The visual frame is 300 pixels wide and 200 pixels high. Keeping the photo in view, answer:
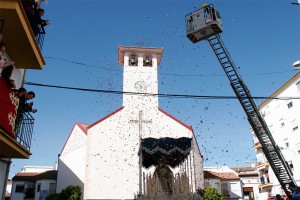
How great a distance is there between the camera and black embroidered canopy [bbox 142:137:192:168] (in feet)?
61.5

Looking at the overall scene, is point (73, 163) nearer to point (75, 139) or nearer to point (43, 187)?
point (75, 139)

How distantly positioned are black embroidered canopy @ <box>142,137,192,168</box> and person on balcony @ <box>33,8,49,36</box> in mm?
10039

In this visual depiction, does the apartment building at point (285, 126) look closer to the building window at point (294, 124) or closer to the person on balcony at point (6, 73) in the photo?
the building window at point (294, 124)

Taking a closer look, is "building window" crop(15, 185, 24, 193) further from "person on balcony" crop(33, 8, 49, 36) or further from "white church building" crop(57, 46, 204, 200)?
"person on balcony" crop(33, 8, 49, 36)

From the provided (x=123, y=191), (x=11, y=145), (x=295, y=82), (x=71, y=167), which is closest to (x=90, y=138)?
(x=71, y=167)

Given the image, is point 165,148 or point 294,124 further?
point 294,124

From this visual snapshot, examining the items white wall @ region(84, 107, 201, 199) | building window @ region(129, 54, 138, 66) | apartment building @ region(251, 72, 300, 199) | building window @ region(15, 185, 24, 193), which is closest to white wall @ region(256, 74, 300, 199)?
apartment building @ region(251, 72, 300, 199)

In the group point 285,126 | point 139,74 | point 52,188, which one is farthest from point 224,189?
point 52,188

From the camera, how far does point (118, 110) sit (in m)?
31.4

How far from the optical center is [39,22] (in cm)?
1091

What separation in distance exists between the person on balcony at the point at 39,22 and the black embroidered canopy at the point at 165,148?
10.0 metres

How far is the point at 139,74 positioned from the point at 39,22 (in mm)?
22212

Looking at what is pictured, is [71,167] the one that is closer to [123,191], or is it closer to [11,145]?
[123,191]

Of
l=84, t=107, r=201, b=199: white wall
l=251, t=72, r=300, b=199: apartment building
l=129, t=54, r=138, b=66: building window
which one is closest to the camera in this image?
l=84, t=107, r=201, b=199: white wall
